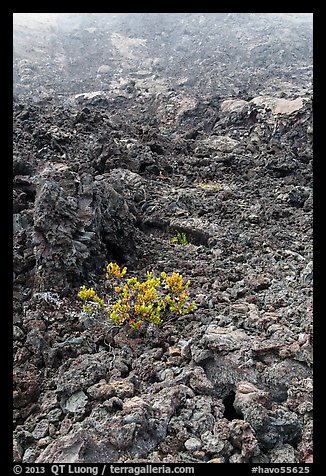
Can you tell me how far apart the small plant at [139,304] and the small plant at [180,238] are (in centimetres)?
236

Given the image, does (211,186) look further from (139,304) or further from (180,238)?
(139,304)

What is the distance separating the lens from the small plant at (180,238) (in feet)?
28.1

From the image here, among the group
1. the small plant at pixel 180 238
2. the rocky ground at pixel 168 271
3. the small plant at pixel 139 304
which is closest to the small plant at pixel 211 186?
the rocky ground at pixel 168 271

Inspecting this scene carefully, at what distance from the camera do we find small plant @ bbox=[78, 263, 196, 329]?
5300 mm

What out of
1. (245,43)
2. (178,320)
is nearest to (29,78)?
(245,43)

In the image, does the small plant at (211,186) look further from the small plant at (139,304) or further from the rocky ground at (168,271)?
the small plant at (139,304)

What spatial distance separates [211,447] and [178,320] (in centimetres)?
207

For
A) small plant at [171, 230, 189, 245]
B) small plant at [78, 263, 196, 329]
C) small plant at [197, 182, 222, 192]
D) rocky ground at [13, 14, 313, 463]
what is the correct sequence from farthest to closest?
small plant at [197, 182, 222, 192] < small plant at [171, 230, 189, 245] < small plant at [78, 263, 196, 329] < rocky ground at [13, 14, 313, 463]

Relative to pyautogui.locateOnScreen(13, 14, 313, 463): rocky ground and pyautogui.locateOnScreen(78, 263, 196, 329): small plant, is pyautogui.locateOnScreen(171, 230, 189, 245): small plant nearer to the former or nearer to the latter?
pyautogui.locateOnScreen(13, 14, 313, 463): rocky ground

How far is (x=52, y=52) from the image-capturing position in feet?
137

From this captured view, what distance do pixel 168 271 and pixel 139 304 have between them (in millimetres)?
1869

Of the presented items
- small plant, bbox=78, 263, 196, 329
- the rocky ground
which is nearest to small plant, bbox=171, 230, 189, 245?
the rocky ground

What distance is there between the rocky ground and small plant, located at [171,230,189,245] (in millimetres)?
109

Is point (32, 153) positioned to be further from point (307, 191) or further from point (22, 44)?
point (22, 44)
